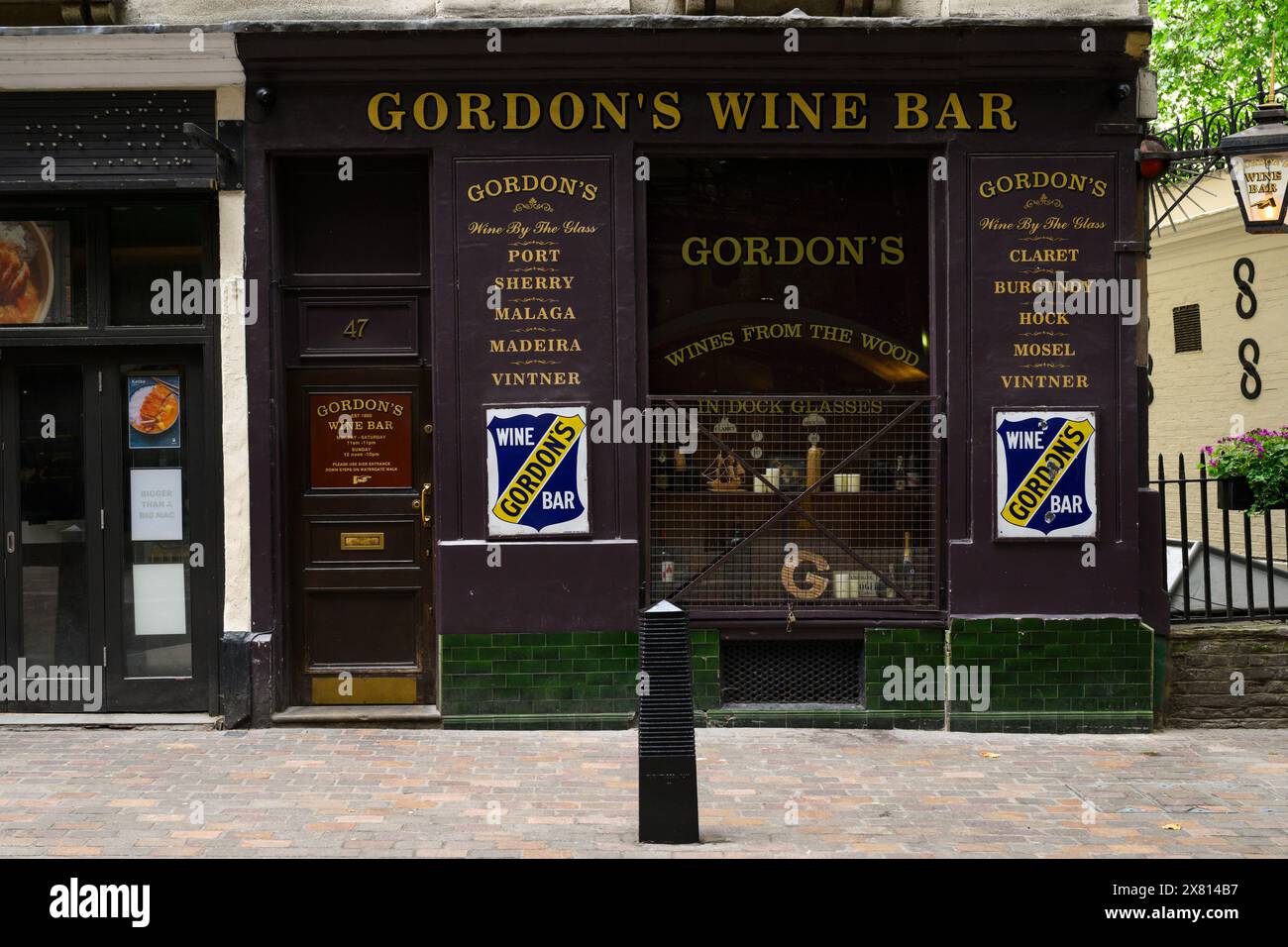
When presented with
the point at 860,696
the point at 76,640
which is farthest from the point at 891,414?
the point at 76,640

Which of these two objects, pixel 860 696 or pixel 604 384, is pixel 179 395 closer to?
pixel 604 384

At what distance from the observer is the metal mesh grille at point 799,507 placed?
811 cm

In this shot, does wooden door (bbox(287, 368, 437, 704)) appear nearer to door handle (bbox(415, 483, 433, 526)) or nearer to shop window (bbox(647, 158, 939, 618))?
door handle (bbox(415, 483, 433, 526))

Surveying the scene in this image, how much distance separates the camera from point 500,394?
7.93m

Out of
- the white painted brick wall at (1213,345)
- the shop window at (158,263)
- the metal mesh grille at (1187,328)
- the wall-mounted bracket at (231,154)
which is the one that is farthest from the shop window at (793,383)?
the metal mesh grille at (1187,328)

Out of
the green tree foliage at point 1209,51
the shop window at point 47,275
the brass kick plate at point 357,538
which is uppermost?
the green tree foliage at point 1209,51

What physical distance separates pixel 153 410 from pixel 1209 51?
15.8 metres

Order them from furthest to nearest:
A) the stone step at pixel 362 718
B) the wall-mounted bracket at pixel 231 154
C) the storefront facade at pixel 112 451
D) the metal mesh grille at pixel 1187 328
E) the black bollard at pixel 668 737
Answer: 1. the metal mesh grille at pixel 1187 328
2. the storefront facade at pixel 112 451
3. the stone step at pixel 362 718
4. the wall-mounted bracket at pixel 231 154
5. the black bollard at pixel 668 737

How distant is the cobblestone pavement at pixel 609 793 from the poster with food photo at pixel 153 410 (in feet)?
6.42

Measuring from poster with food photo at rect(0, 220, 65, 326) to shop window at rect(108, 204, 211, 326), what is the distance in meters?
0.40

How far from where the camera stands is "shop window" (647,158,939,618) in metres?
8.12

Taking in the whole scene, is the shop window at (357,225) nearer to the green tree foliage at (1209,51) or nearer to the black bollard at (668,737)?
the black bollard at (668,737)

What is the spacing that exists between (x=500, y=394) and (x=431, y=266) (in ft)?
3.16

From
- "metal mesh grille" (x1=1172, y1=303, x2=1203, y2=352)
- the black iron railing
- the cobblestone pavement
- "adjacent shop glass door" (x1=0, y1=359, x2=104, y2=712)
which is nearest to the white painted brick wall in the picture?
"metal mesh grille" (x1=1172, y1=303, x2=1203, y2=352)
